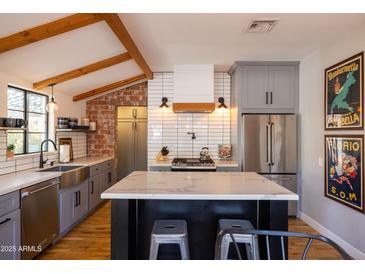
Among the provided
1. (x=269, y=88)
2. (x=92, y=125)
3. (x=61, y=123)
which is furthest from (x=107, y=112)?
(x=269, y=88)

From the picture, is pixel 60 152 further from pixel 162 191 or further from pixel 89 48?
pixel 162 191

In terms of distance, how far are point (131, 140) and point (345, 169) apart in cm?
426

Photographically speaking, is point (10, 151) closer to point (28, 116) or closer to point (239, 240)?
point (28, 116)

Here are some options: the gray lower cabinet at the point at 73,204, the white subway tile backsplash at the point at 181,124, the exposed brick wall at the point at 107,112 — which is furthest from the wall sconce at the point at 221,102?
the gray lower cabinet at the point at 73,204

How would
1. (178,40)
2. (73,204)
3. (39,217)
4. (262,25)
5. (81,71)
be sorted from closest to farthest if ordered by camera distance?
1. (39,217)
2. (262,25)
3. (178,40)
4. (73,204)
5. (81,71)

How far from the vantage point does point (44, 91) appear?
152 inches

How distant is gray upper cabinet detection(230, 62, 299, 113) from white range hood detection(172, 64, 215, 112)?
50 cm

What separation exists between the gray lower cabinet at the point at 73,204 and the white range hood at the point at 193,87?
1.98 m

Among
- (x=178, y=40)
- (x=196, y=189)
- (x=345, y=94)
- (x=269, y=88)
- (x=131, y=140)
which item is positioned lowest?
(x=196, y=189)

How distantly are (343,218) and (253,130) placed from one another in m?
1.66

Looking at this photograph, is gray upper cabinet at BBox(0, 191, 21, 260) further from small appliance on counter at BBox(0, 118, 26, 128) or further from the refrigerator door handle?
the refrigerator door handle

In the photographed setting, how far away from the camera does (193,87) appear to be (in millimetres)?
4344

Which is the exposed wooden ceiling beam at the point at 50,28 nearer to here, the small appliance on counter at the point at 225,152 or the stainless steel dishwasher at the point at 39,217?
the stainless steel dishwasher at the point at 39,217
